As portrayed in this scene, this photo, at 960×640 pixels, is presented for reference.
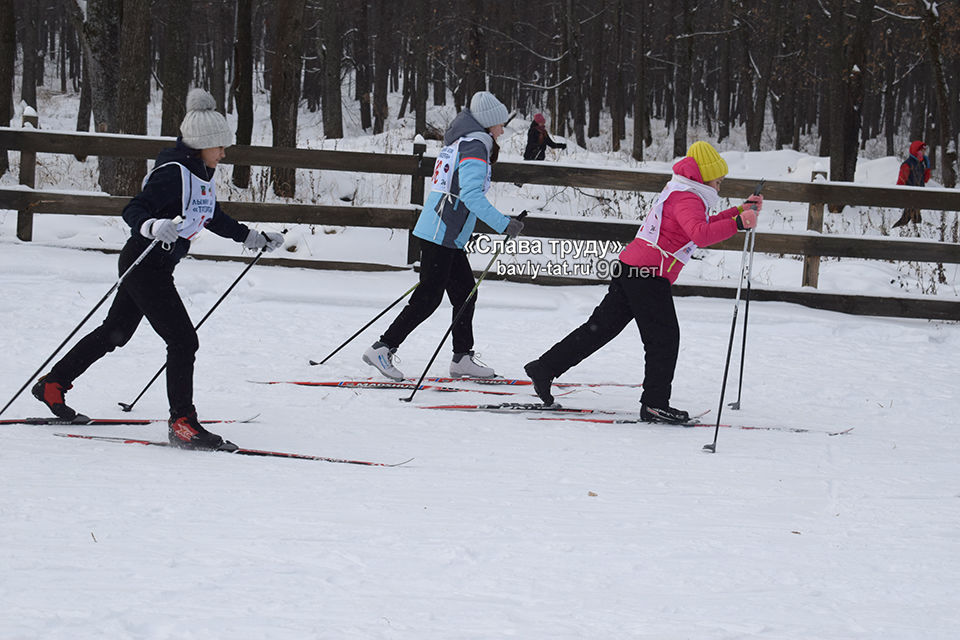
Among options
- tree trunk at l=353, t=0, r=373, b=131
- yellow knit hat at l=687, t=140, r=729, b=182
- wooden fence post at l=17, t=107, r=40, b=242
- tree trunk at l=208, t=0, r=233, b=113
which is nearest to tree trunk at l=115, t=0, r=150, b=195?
wooden fence post at l=17, t=107, r=40, b=242

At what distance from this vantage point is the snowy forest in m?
14.3

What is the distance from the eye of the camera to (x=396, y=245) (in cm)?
1072

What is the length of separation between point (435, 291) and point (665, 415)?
1749 millimetres

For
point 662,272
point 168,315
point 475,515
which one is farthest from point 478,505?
point 662,272

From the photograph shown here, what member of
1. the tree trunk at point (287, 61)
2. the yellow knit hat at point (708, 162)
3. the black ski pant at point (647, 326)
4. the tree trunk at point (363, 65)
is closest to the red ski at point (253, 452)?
the black ski pant at point (647, 326)

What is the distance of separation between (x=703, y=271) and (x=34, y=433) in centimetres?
827

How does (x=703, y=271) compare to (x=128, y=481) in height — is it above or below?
above

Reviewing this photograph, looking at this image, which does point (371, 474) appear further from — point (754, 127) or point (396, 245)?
point (754, 127)

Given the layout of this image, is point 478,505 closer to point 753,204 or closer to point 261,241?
point 261,241

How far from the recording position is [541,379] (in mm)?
5562

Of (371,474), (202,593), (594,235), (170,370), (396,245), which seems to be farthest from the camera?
(396,245)

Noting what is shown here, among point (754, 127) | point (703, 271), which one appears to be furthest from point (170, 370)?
point (754, 127)

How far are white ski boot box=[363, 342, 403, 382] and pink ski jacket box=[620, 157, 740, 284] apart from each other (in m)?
1.72

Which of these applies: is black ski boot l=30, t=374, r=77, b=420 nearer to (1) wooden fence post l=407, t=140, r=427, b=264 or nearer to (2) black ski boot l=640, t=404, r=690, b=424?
(2) black ski boot l=640, t=404, r=690, b=424
